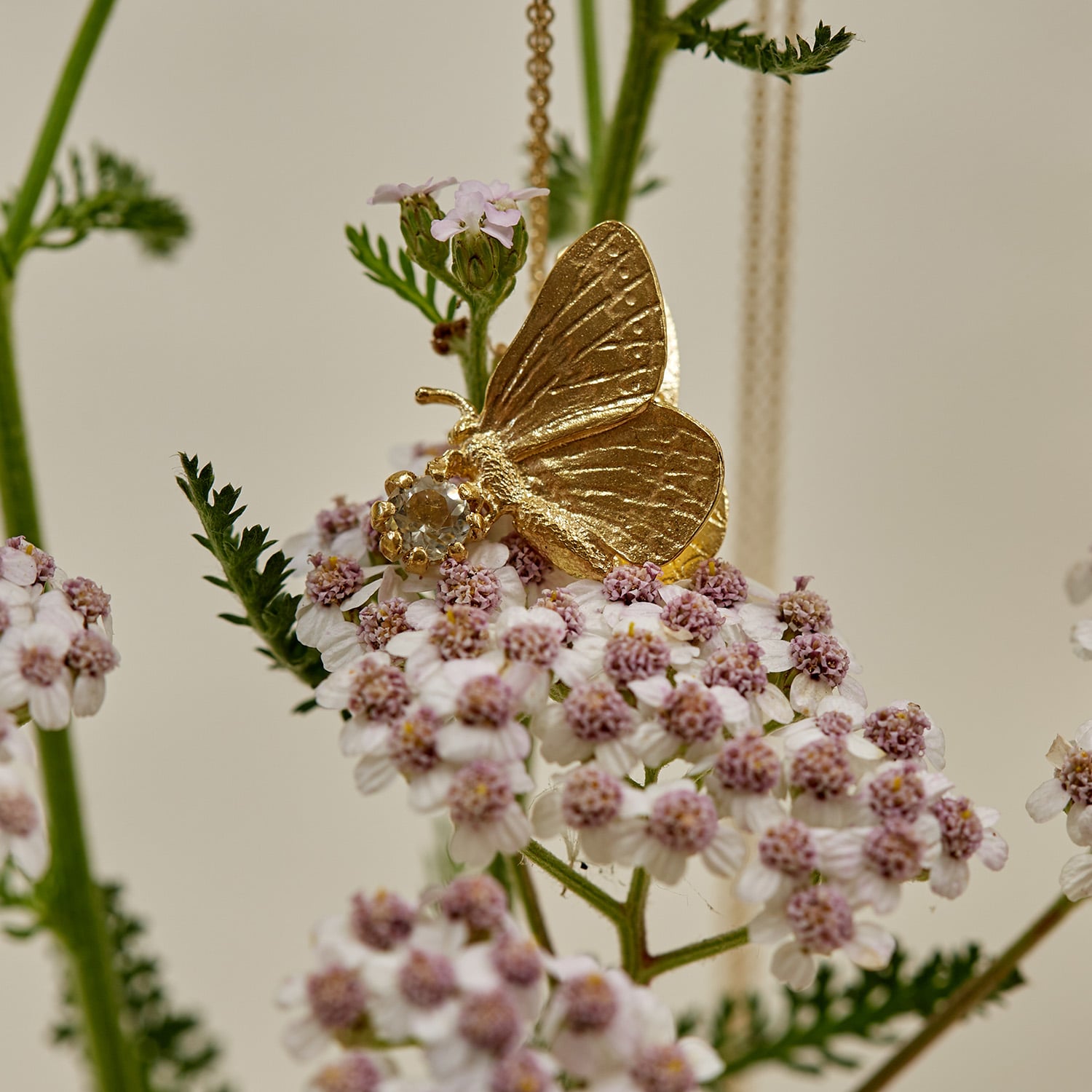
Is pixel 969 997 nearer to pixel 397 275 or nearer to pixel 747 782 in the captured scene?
pixel 747 782

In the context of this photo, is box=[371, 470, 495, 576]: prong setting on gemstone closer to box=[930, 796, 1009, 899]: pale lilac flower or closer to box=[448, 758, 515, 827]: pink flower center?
box=[448, 758, 515, 827]: pink flower center

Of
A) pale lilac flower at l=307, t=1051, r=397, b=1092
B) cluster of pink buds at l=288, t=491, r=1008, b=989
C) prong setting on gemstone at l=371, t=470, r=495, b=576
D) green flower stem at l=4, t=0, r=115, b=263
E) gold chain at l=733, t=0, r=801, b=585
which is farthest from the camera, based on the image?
gold chain at l=733, t=0, r=801, b=585

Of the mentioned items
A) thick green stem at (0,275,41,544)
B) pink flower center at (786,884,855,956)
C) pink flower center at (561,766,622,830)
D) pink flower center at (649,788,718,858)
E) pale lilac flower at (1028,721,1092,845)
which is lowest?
pink flower center at (786,884,855,956)

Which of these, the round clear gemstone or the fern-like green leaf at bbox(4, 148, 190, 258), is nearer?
the round clear gemstone

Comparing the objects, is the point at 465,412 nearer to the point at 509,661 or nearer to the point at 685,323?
the point at 509,661

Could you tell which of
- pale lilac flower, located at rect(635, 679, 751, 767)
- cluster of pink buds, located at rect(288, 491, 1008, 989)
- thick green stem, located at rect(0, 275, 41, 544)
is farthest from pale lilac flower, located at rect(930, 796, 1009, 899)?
thick green stem, located at rect(0, 275, 41, 544)

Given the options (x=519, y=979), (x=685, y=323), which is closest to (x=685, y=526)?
(x=519, y=979)

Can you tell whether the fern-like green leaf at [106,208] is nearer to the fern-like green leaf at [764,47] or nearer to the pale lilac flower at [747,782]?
the fern-like green leaf at [764,47]

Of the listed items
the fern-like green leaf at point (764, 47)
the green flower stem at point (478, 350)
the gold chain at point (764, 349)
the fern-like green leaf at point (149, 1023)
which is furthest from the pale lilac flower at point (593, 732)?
the gold chain at point (764, 349)
